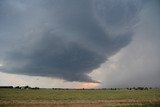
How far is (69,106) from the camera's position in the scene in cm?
4669

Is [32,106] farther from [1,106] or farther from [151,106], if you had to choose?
[151,106]

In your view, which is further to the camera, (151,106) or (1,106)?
(1,106)

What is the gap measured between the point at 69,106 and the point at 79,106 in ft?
6.29

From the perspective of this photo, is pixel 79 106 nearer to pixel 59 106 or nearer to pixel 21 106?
pixel 59 106

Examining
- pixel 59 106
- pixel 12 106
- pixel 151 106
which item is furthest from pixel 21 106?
pixel 151 106

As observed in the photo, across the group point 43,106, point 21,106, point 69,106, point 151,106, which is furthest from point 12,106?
point 151,106

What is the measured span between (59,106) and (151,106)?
1533 cm

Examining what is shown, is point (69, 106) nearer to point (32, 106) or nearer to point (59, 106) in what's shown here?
point (59, 106)

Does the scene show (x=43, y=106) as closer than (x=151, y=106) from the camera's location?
No

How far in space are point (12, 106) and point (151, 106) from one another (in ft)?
71.9

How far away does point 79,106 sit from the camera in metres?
45.8

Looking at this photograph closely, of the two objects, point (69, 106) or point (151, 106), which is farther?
point (69, 106)

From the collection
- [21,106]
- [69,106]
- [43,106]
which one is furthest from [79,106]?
[21,106]

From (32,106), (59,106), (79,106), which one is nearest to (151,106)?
(79,106)
